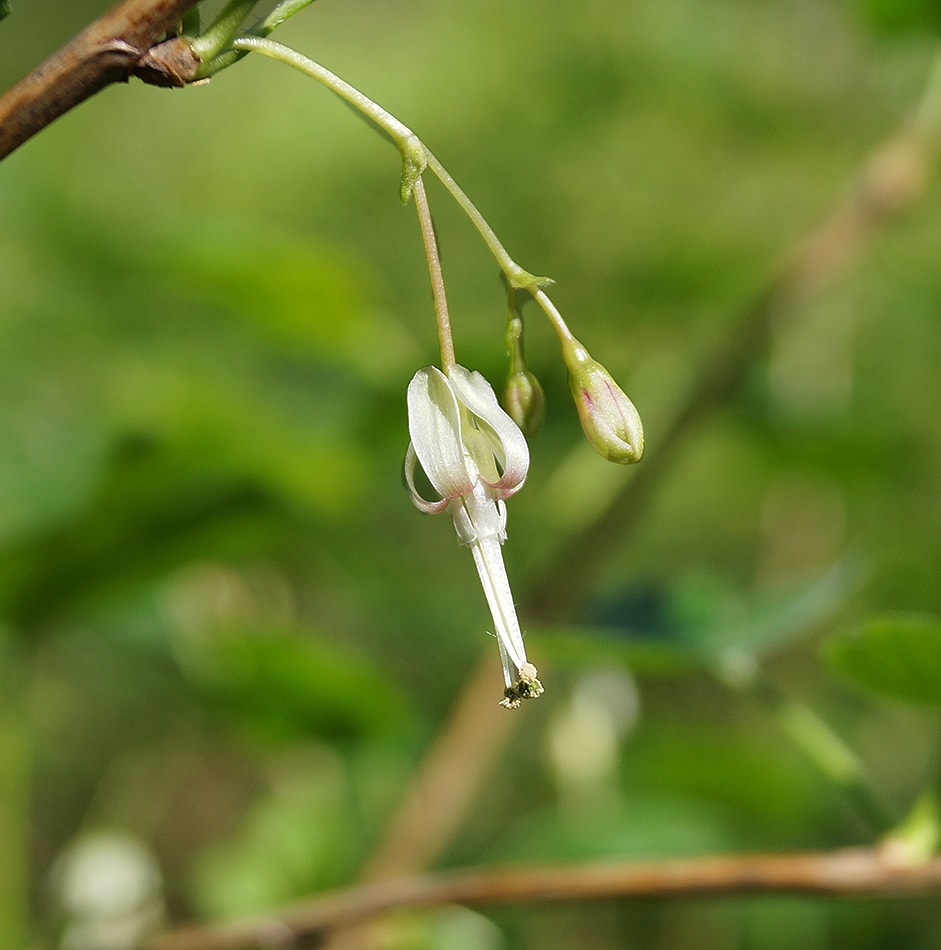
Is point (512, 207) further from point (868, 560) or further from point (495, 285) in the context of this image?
point (868, 560)

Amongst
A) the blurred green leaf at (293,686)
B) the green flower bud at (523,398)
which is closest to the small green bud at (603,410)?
the green flower bud at (523,398)

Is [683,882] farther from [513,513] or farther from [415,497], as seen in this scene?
[513,513]

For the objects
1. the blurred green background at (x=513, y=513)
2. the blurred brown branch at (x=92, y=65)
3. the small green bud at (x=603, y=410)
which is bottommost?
the blurred green background at (x=513, y=513)

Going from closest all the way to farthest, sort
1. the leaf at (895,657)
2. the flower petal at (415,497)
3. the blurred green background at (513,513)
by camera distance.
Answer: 1. the flower petal at (415,497)
2. the leaf at (895,657)
3. the blurred green background at (513,513)

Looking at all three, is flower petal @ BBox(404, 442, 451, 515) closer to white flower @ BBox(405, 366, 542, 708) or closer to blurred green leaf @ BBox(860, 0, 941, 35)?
white flower @ BBox(405, 366, 542, 708)

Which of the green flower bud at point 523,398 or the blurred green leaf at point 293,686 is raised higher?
the green flower bud at point 523,398

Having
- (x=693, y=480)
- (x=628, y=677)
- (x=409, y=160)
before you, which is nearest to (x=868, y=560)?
(x=628, y=677)

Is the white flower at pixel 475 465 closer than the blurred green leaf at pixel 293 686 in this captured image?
Yes

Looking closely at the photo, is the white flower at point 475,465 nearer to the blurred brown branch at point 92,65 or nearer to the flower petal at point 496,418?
the flower petal at point 496,418
